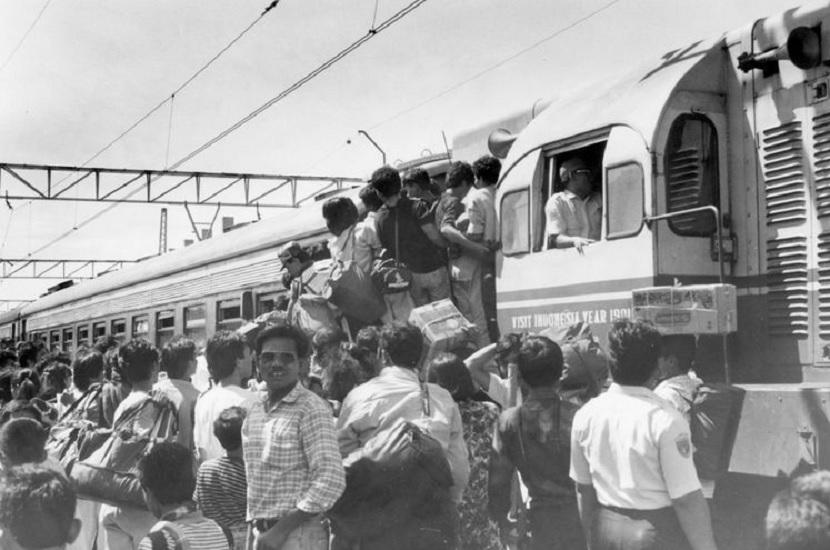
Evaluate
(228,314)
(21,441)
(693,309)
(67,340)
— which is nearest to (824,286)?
(693,309)

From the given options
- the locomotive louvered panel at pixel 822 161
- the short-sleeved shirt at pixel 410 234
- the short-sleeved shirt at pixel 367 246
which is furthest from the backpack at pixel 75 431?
the locomotive louvered panel at pixel 822 161

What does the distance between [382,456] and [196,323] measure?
11736mm

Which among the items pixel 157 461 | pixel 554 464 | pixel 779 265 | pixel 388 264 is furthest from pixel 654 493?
pixel 388 264

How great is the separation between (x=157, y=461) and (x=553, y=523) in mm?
1842

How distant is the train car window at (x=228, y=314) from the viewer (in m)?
13.9

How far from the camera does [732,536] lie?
17.6ft

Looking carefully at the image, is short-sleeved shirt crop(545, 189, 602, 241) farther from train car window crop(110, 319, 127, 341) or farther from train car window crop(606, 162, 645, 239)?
train car window crop(110, 319, 127, 341)

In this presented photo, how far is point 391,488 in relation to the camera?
4.30m

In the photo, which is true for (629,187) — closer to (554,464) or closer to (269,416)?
(554,464)

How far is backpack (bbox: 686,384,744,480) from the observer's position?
5215mm

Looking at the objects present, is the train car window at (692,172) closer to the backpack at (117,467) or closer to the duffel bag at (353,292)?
the duffel bag at (353,292)

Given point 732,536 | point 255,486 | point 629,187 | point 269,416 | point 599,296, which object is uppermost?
point 629,187

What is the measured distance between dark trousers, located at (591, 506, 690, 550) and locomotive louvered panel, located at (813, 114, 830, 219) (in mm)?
2811

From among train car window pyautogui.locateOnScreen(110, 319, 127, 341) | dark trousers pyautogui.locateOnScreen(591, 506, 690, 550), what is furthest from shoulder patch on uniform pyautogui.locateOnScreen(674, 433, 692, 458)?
train car window pyautogui.locateOnScreen(110, 319, 127, 341)
